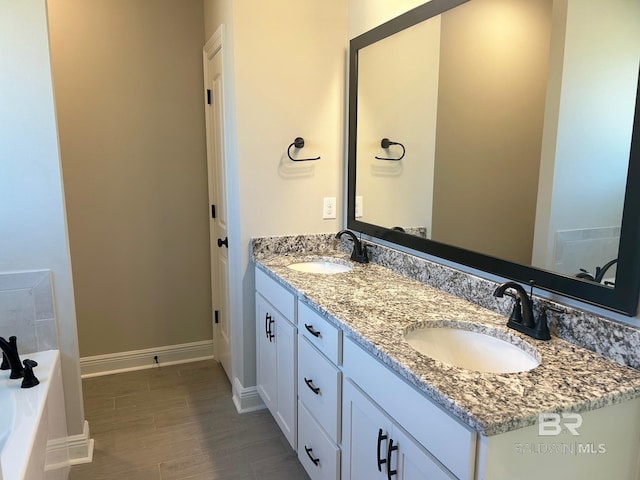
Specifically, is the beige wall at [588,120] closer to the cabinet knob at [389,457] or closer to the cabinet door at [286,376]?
the cabinet knob at [389,457]

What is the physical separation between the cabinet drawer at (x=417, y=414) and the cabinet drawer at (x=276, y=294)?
54cm

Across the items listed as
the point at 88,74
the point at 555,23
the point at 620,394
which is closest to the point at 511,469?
the point at 620,394

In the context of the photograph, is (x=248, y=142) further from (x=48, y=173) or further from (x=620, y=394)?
(x=620, y=394)

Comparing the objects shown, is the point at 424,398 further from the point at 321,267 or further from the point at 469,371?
the point at 321,267

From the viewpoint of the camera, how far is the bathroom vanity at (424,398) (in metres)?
1.04

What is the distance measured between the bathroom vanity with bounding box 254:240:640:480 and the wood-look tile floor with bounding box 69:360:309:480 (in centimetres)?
33

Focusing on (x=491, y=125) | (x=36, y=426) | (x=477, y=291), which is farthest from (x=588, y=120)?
(x=36, y=426)

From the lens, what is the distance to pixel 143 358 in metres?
3.25

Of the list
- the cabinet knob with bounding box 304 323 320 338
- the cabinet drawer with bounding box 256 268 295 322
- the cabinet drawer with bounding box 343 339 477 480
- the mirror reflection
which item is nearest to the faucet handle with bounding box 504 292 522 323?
the mirror reflection

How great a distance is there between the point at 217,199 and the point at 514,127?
201 centimetres

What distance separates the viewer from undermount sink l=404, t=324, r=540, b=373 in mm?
1443

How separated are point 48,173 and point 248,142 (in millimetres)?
941

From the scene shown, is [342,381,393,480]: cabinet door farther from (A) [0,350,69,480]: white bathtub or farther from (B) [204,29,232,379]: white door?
(B) [204,29,232,379]: white door

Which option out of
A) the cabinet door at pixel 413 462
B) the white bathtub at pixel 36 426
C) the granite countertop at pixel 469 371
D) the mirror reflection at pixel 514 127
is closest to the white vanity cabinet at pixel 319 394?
the granite countertop at pixel 469 371
